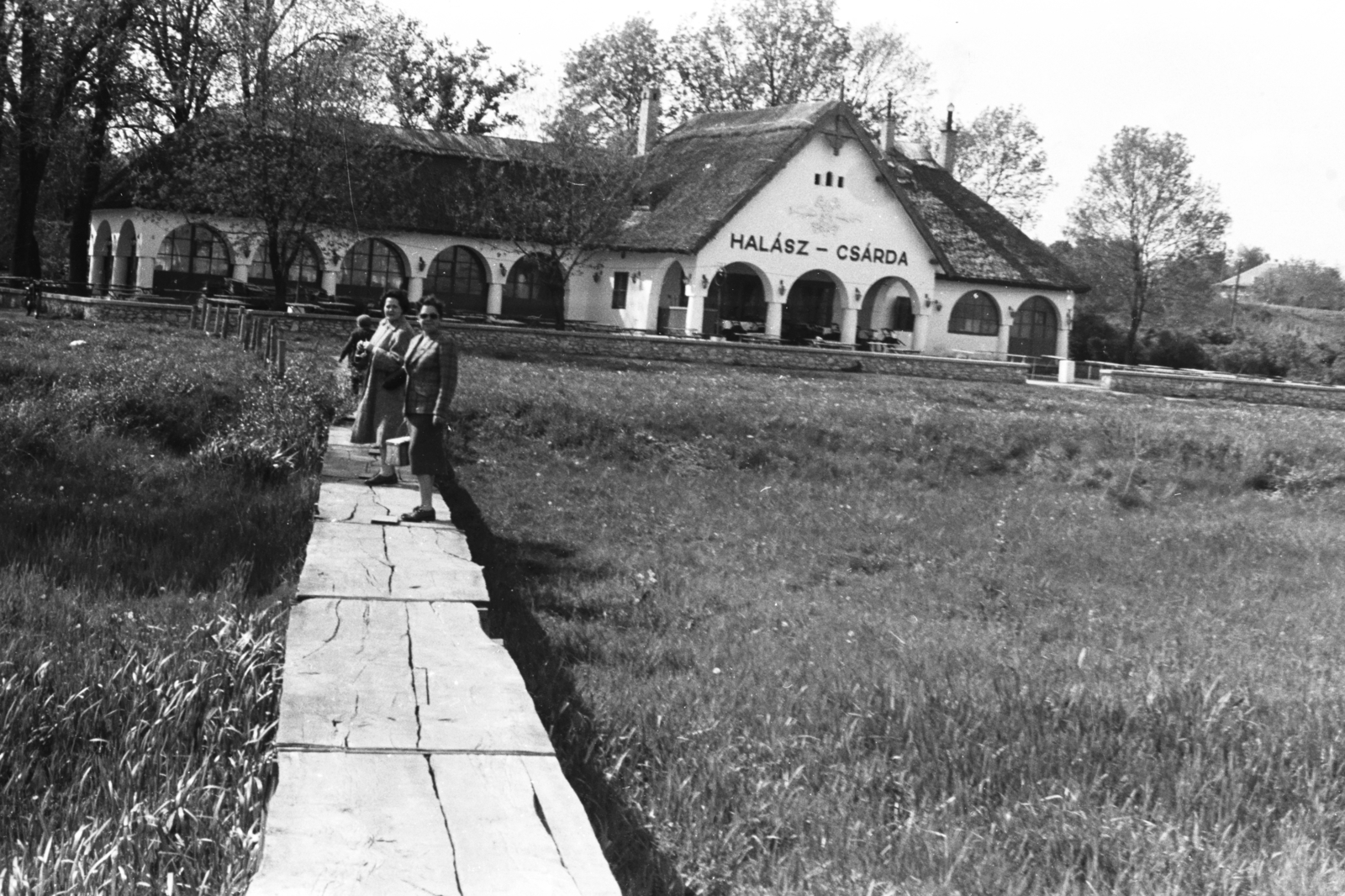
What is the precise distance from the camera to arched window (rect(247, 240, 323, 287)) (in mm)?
36438

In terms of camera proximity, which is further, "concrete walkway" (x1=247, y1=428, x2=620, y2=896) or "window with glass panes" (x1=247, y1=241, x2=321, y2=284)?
"window with glass panes" (x1=247, y1=241, x2=321, y2=284)

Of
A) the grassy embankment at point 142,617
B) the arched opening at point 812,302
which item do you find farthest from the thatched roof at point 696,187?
the grassy embankment at point 142,617

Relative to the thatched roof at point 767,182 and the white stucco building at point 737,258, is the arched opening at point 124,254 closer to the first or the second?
the white stucco building at point 737,258

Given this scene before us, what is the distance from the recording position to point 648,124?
4588 centimetres

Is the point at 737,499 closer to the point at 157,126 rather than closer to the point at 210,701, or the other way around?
the point at 210,701

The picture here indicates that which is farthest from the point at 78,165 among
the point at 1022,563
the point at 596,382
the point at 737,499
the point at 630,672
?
the point at 630,672

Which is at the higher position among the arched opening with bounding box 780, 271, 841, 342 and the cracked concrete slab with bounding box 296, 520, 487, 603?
the arched opening with bounding box 780, 271, 841, 342

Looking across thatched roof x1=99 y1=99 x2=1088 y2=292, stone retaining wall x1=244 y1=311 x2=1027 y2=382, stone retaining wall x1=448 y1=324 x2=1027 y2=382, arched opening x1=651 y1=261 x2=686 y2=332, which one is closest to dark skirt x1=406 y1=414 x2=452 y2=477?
stone retaining wall x1=244 y1=311 x2=1027 y2=382

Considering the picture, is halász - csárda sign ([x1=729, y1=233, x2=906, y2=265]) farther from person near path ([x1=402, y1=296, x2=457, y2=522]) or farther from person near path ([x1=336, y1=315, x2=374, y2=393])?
person near path ([x1=402, y1=296, x2=457, y2=522])

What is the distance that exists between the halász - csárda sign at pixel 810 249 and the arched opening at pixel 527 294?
16.8 ft

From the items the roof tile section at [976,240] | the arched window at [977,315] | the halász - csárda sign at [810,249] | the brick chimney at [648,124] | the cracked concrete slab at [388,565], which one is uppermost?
the brick chimney at [648,124]

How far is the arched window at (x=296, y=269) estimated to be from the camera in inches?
1435

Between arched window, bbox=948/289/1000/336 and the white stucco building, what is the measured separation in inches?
2.1

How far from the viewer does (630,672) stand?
313 inches
